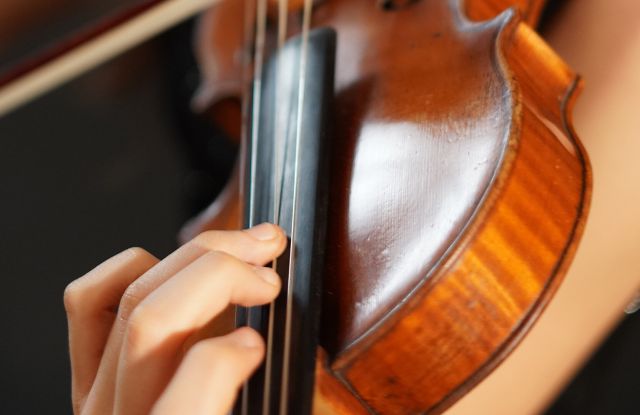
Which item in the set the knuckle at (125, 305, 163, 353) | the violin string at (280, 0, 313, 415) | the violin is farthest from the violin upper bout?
the knuckle at (125, 305, 163, 353)

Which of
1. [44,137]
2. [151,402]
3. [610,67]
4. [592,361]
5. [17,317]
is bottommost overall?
[17,317]

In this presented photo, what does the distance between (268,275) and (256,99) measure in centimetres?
30

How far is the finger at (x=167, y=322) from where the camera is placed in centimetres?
37

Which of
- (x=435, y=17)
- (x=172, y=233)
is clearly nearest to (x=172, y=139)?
(x=172, y=233)

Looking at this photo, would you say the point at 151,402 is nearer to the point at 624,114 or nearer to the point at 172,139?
the point at 624,114

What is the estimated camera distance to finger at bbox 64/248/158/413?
0.44m

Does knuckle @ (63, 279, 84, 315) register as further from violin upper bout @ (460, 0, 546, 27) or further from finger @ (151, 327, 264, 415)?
violin upper bout @ (460, 0, 546, 27)

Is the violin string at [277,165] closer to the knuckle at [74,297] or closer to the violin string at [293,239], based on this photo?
the violin string at [293,239]

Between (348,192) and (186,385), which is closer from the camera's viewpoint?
(186,385)

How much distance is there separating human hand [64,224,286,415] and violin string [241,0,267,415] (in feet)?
0.09

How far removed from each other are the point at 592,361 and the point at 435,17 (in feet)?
1.16

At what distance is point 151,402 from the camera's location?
378 millimetres

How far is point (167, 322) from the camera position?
371 mm

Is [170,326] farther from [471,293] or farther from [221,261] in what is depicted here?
[471,293]
